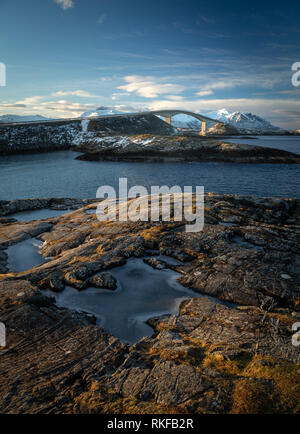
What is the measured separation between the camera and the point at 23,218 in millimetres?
27281

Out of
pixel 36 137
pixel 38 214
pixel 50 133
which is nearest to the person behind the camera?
pixel 38 214

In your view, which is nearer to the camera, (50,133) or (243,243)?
(243,243)

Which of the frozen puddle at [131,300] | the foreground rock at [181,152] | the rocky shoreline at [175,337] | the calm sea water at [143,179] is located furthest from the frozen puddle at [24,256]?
the foreground rock at [181,152]

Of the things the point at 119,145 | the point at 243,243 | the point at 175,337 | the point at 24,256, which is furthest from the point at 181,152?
the point at 175,337

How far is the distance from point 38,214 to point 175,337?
2588 centimetres

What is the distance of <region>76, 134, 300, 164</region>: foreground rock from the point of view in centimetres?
7281

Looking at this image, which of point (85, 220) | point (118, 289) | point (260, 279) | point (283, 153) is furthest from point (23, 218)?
point (283, 153)

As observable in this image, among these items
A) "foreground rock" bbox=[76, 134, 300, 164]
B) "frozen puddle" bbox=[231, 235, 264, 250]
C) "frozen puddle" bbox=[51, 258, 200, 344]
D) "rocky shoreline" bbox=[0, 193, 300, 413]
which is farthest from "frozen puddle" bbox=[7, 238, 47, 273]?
"foreground rock" bbox=[76, 134, 300, 164]

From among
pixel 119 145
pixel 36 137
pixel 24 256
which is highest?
pixel 36 137

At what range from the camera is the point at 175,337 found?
745cm

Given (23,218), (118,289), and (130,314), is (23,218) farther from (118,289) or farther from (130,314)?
(130,314)

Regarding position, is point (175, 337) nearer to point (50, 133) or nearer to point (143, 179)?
point (143, 179)

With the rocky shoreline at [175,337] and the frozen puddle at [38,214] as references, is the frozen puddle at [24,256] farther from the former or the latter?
the frozen puddle at [38,214]

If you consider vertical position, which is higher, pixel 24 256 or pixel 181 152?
pixel 181 152
